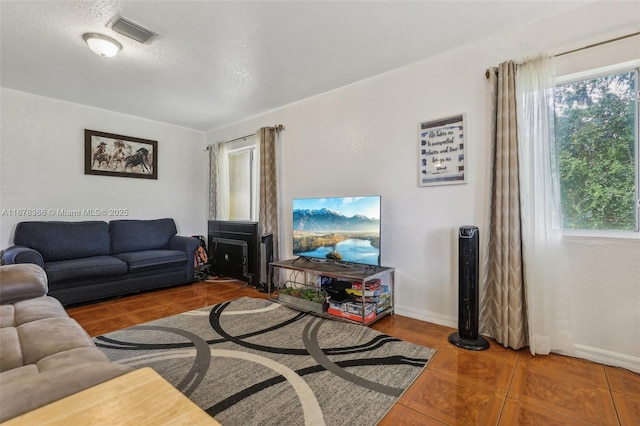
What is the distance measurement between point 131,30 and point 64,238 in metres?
2.66

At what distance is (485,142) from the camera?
8.04 feet

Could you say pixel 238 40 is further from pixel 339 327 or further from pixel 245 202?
pixel 245 202

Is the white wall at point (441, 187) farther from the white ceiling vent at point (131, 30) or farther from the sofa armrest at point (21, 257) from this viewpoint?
the sofa armrest at point (21, 257)

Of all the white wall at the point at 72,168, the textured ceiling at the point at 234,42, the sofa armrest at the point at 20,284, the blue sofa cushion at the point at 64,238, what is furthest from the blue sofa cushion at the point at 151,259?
the textured ceiling at the point at 234,42

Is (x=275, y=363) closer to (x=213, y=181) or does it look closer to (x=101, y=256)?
(x=101, y=256)

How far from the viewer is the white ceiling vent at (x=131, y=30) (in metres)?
2.17

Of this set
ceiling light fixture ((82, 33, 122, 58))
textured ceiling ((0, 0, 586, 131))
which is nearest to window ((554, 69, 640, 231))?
textured ceiling ((0, 0, 586, 131))

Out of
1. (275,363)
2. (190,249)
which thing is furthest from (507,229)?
(190,249)

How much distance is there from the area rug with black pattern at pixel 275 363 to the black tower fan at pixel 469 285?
0.36 metres

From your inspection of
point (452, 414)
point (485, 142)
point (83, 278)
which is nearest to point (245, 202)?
A: point (83, 278)

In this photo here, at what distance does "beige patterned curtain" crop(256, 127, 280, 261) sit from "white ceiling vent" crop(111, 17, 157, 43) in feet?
6.03

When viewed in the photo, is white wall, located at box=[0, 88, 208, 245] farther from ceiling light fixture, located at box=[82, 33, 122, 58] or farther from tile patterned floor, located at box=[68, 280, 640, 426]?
tile patterned floor, located at box=[68, 280, 640, 426]

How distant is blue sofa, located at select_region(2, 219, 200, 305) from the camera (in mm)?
3123

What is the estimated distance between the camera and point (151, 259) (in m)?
3.72
